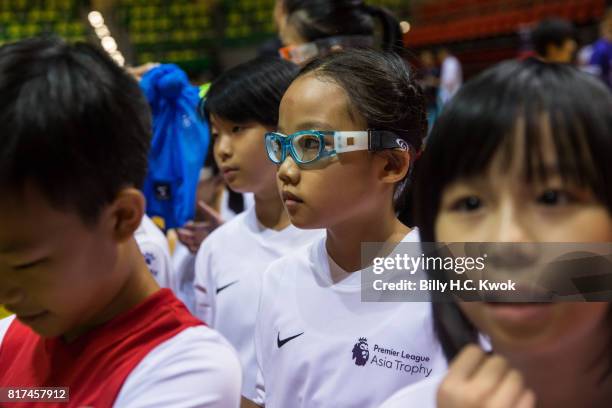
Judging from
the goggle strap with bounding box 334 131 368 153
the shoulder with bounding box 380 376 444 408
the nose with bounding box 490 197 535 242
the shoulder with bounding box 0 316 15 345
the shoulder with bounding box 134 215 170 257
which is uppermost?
the nose with bounding box 490 197 535 242

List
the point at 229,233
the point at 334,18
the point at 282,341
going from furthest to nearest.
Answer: the point at 334,18, the point at 229,233, the point at 282,341

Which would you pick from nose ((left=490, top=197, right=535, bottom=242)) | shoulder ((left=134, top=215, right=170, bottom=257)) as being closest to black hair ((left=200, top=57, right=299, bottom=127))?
shoulder ((left=134, top=215, right=170, bottom=257))

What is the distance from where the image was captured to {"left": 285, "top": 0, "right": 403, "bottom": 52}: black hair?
2.74 m

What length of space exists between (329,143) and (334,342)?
414 mm

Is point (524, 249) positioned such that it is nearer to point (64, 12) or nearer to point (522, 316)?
point (522, 316)

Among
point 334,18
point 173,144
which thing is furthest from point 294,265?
point 334,18

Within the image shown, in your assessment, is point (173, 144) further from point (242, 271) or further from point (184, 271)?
point (242, 271)

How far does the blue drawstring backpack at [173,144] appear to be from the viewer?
2.61 metres

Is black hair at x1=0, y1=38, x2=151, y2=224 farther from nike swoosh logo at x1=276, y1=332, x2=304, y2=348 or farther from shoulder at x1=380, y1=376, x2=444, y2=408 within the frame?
nike swoosh logo at x1=276, y1=332, x2=304, y2=348

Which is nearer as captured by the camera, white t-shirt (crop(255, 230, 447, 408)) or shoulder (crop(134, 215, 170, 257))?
white t-shirt (crop(255, 230, 447, 408))

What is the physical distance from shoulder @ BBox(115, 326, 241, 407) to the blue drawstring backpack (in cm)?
163

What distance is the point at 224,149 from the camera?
213cm

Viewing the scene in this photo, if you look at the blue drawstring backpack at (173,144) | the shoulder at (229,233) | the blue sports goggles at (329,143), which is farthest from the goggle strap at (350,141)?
the blue drawstring backpack at (173,144)

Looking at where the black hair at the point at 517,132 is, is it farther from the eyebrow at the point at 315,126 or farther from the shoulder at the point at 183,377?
the eyebrow at the point at 315,126
